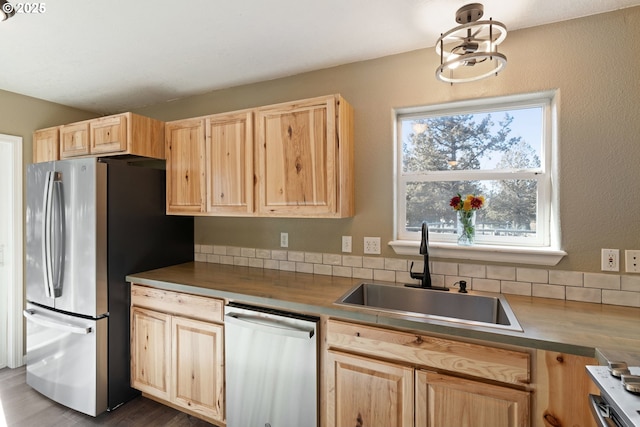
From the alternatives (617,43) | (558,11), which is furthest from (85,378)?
(617,43)

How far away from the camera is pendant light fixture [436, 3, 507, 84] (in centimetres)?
130

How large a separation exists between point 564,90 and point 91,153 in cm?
326

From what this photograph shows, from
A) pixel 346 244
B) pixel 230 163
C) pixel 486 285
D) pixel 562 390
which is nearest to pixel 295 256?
pixel 346 244

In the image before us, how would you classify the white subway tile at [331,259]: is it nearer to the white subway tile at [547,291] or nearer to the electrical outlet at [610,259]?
the white subway tile at [547,291]

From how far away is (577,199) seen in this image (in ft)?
5.30

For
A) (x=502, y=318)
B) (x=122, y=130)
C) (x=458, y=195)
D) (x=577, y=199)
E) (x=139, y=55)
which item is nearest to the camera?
(x=502, y=318)

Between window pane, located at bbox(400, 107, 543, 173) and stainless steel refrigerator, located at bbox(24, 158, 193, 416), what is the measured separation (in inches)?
78.1

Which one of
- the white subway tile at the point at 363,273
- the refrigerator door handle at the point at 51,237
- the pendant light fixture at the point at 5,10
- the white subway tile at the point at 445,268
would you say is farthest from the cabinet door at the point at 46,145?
the white subway tile at the point at 445,268

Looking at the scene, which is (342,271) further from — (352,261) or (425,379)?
(425,379)

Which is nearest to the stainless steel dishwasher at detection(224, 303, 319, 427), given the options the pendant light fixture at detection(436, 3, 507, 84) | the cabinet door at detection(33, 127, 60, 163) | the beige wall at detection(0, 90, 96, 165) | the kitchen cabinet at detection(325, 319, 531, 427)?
the kitchen cabinet at detection(325, 319, 531, 427)

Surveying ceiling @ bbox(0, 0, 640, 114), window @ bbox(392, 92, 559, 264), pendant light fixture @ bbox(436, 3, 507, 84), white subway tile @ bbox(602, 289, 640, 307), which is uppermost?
ceiling @ bbox(0, 0, 640, 114)

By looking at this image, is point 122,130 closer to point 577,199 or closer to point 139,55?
point 139,55

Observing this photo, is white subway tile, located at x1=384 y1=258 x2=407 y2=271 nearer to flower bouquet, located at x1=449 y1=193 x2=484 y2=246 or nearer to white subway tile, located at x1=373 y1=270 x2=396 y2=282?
white subway tile, located at x1=373 y1=270 x2=396 y2=282

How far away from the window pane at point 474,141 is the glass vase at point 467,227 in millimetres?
303
